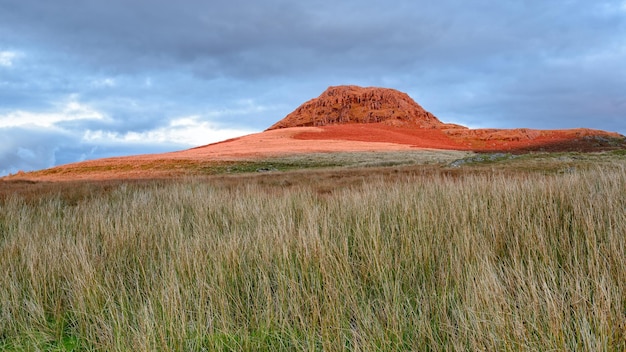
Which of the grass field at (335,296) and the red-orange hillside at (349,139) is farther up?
the red-orange hillside at (349,139)

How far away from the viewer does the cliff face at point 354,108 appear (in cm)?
10219

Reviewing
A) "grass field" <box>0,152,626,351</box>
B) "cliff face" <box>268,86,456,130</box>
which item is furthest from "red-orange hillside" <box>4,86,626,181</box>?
"grass field" <box>0,152,626,351</box>

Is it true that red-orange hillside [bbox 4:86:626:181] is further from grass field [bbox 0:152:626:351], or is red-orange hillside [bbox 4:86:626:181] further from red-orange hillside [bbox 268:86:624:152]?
grass field [bbox 0:152:626:351]

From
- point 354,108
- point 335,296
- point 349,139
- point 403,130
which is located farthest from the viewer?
point 354,108

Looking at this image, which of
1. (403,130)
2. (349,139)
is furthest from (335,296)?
(403,130)

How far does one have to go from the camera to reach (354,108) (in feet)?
368

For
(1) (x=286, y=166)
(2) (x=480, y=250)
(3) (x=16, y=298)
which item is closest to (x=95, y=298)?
(3) (x=16, y=298)

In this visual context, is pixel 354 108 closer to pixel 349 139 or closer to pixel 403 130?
pixel 403 130

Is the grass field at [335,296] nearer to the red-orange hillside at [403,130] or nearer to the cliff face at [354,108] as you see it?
the red-orange hillside at [403,130]

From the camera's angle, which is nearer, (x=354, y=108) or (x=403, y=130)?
(x=403, y=130)

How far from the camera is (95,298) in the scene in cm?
320

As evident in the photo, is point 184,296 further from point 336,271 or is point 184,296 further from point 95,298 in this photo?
point 336,271

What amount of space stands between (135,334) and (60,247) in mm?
3125

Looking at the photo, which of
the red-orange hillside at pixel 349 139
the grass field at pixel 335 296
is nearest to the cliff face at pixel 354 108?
the red-orange hillside at pixel 349 139
